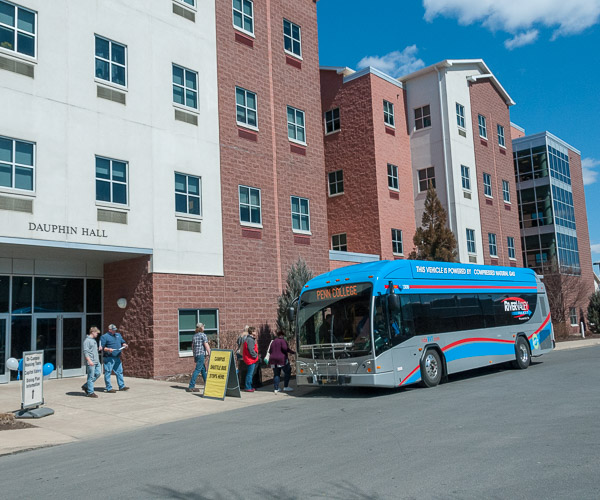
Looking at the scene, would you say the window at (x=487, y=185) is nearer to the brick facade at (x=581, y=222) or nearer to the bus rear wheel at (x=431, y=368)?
the brick facade at (x=581, y=222)

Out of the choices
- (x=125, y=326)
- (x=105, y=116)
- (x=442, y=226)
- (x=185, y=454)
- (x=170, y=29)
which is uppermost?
(x=170, y=29)

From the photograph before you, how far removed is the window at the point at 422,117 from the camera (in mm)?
33281

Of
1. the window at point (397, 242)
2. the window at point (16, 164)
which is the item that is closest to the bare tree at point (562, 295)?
the window at point (397, 242)

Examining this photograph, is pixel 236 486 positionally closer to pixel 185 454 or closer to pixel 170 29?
pixel 185 454

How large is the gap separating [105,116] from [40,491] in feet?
43.0

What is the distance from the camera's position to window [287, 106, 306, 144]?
79.5ft

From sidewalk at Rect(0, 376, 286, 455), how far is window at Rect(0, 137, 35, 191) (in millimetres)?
5260

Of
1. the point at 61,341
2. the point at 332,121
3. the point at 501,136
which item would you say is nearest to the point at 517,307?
the point at 61,341

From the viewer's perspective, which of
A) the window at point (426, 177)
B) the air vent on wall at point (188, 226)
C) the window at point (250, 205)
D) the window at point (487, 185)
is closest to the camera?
the air vent on wall at point (188, 226)

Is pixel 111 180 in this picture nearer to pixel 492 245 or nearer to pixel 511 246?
pixel 492 245

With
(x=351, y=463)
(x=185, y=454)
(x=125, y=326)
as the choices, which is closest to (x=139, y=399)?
(x=125, y=326)

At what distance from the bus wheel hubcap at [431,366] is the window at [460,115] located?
71.8 ft

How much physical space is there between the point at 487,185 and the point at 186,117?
2195 centimetres

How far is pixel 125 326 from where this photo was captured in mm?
18812
